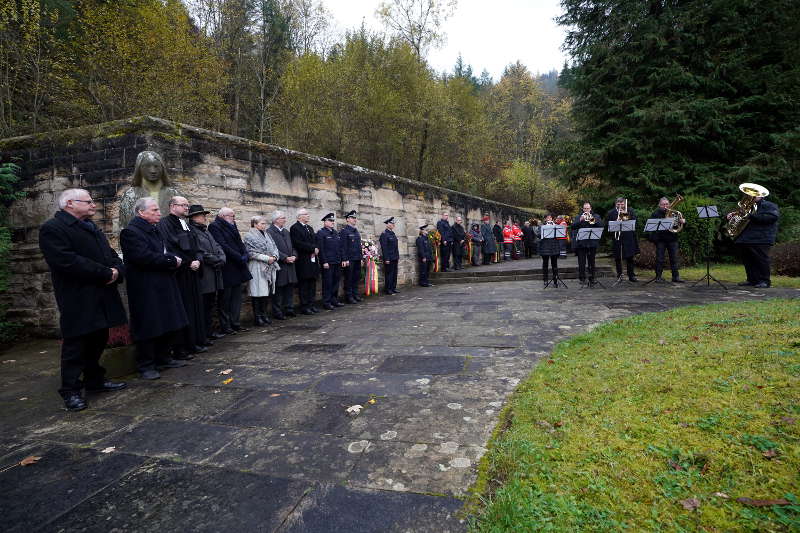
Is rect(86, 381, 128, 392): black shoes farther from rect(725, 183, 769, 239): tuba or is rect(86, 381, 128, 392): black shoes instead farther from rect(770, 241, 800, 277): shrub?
rect(770, 241, 800, 277): shrub

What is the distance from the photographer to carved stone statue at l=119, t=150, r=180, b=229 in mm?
5340

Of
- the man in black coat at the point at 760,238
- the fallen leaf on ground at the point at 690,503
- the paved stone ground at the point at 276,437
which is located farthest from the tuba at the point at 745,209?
the fallen leaf on ground at the point at 690,503

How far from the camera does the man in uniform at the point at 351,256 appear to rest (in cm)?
850

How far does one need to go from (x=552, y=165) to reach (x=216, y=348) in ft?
42.9

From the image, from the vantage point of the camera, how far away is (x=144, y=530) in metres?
1.75

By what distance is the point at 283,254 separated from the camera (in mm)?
7082

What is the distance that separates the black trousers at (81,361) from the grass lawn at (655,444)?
3681 mm

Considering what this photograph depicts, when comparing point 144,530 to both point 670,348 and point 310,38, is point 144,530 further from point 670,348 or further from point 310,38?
point 310,38

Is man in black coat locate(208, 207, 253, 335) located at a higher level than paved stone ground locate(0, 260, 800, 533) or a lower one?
higher

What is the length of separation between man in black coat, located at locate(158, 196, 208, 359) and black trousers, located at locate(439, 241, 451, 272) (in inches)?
354

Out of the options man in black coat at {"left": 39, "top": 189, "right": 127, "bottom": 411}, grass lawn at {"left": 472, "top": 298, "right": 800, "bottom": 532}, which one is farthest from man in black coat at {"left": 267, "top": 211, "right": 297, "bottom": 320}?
grass lawn at {"left": 472, "top": 298, "right": 800, "bottom": 532}

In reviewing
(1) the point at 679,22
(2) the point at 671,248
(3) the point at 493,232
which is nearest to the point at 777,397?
(2) the point at 671,248

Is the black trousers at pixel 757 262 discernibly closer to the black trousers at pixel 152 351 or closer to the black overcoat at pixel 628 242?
the black overcoat at pixel 628 242

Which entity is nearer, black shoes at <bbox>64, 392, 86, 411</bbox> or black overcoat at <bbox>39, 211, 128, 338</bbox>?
black shoes at <bbox>64, 392, 86, 411</bbox>
